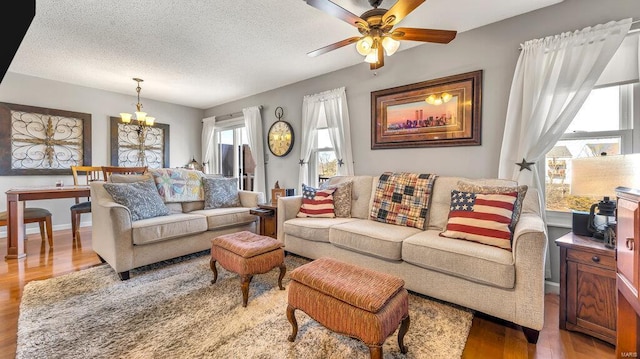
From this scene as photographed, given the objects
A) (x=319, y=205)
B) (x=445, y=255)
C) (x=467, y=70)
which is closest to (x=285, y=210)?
(x=319, y=205)

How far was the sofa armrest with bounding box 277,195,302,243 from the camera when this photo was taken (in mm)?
3125

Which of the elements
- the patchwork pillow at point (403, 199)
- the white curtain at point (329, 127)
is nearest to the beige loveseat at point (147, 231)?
the white curtain at point (329, 127)

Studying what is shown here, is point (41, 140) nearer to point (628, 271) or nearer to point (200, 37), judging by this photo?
point (200, 37)

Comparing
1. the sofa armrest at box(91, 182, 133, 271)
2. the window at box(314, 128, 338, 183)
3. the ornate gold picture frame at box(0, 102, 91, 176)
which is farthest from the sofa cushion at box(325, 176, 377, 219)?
the ornate gold picture frame at box(0, 102, 91, 176)

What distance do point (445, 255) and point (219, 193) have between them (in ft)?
9.31

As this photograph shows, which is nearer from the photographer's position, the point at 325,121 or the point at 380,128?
the point at 380,128

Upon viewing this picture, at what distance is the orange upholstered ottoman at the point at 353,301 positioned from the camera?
1345 millimetres

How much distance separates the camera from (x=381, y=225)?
8.66 ft

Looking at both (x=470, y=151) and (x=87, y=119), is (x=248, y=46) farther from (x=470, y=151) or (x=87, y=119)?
(x=87, y=119)

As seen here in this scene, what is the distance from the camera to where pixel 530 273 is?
1682 millimetres

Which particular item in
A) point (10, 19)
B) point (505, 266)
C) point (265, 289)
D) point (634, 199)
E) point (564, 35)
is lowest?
point (265, 289)

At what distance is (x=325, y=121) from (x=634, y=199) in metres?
3.31

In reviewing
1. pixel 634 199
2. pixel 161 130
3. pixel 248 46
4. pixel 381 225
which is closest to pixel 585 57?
pixel 634 199

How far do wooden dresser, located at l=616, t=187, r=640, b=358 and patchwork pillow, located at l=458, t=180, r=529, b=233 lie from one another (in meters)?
0.79
